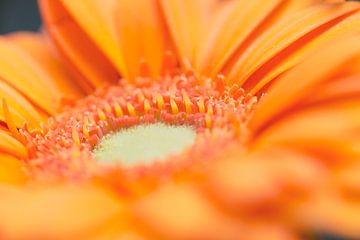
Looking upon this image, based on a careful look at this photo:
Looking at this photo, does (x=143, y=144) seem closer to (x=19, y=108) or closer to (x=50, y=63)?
(x=19, y=108)

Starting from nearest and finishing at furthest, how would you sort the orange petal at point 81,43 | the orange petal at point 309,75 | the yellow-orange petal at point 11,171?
the orange petal at point 309,75 < the yellow-orange petal at point 11,171 < the orange petal at point 81,43

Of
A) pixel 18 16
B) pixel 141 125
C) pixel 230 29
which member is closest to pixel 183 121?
pixel 141 125

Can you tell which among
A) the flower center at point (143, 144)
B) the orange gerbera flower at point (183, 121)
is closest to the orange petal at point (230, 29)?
the orange gerbera flower at point (183, 121)

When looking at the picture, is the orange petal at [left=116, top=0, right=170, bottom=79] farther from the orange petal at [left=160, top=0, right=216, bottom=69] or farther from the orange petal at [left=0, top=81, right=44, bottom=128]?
the orange petal at [left=0, top=81, right=44, bottom=128]

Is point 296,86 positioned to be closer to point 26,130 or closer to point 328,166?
point 328,166

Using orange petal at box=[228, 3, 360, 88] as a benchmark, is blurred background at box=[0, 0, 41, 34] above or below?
above

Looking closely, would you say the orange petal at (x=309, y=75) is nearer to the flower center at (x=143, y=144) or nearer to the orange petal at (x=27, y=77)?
the flower center at (x=143, y=144)

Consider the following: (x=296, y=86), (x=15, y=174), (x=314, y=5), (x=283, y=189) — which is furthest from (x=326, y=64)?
(x=15, y=174)

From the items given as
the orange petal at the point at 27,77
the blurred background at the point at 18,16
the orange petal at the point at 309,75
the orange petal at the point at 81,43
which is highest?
the blurred background at the point at 18,16

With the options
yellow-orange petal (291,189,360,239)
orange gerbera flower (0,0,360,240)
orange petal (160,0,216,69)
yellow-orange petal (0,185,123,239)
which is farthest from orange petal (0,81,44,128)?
yellow-orange petal (291,189,360,239)
